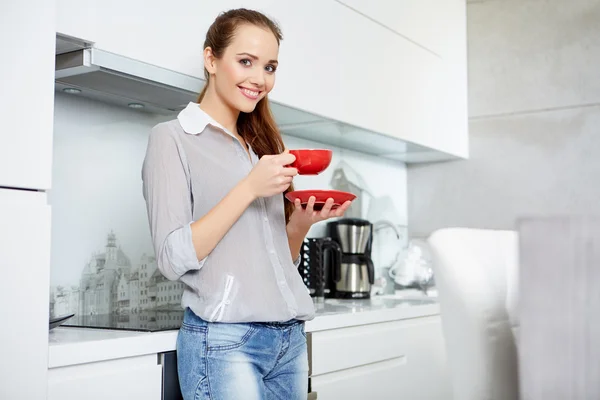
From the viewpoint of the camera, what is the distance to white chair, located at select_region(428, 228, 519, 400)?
1201 mm

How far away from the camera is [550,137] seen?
323cm

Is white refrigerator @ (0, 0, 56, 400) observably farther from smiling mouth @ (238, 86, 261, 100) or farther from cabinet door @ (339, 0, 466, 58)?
cabinet door @ (339, 0, 466, 58)

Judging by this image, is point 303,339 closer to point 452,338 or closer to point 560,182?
point 452,338

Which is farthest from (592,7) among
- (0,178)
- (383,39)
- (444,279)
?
(0,178)

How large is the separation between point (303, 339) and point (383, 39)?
1488 millimetres

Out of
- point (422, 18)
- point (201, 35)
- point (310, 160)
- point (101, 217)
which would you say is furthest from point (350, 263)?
point (310, 160)

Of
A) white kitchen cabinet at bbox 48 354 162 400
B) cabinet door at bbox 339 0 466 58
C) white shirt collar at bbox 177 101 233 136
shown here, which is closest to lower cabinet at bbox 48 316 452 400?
white kitchen cabinet at bbox 48 354 162 400

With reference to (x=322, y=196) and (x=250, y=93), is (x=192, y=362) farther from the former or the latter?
(x=250, y=93)

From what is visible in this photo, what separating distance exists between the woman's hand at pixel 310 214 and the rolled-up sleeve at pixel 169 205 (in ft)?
0.81

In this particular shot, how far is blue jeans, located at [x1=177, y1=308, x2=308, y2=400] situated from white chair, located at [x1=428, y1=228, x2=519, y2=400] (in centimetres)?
39

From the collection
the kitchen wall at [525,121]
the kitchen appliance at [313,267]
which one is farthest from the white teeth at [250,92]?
the kitchen wall at [525,121]

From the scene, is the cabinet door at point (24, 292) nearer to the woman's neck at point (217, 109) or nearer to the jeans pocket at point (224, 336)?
the jeans pocket at point (224, 336)

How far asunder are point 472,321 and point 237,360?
47 cm

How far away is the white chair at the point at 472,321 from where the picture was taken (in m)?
1.20
